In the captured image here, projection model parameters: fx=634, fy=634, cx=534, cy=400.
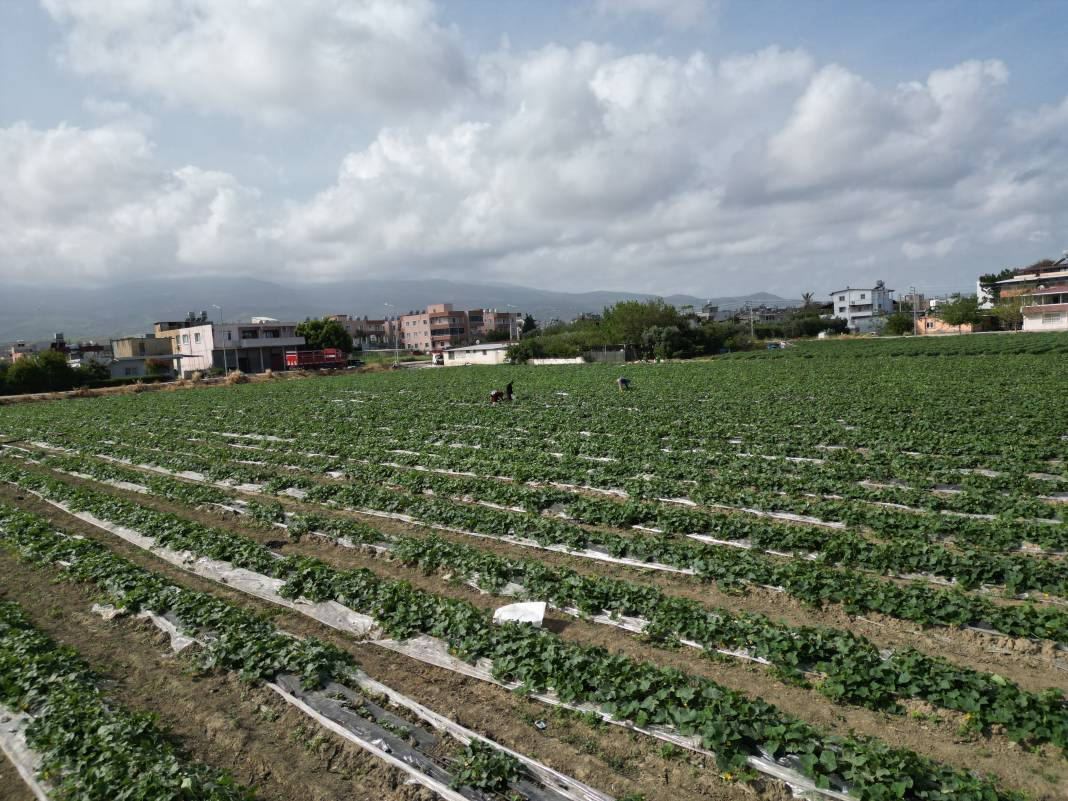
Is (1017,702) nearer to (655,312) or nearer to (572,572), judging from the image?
(572,572)

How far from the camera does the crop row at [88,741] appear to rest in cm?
504

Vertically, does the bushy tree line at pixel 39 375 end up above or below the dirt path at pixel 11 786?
above

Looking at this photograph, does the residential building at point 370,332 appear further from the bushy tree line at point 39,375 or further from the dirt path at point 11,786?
the dirt path at point 11,786

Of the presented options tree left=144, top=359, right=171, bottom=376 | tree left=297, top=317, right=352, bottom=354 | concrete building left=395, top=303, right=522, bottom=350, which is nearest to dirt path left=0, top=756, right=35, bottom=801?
tree left=144, top=359, right=171, bottom=376

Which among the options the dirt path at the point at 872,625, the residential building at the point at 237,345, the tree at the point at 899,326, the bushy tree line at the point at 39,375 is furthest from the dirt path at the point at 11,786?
the tree at the point at 899,326

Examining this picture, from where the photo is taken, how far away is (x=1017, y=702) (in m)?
5.59

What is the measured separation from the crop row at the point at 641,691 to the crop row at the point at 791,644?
820 millimetres

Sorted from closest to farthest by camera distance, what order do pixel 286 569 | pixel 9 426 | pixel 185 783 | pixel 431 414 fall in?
pixel 185 783, pixel 286 569, pixel 431 414, pixel 9 426

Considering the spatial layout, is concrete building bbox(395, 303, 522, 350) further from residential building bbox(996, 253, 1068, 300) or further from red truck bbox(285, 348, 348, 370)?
residential building bbox(996, 253, 1068, 300)

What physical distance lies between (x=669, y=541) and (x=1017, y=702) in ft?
16.9

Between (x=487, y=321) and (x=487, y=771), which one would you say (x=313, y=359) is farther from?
(x=487, y=321)

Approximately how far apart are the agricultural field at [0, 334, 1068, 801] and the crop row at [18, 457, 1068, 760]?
0.03 meters

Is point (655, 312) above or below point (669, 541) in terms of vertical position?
above

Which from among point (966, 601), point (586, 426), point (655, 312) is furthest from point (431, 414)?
point (655, 312)
